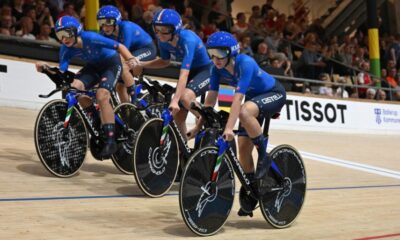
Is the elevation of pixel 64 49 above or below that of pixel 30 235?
above

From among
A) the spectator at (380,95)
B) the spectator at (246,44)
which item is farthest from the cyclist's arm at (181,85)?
the spectator at (380,95)

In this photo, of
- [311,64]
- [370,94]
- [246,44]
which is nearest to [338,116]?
[311,64]

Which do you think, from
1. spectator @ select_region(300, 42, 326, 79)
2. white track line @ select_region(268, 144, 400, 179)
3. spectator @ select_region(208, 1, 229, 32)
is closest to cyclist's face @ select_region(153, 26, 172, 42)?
white track line @ select_region(268, 144, 400, 179)

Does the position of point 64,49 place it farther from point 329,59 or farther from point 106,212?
point 329,59

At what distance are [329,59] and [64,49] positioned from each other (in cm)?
1036

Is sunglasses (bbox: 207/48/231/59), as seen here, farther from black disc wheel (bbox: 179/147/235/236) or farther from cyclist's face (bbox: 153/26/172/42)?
cyclist's face (bbox: 153/26/172/42)

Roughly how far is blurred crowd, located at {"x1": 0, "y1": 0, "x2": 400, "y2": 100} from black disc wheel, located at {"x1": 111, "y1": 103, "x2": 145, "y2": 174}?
432 cm

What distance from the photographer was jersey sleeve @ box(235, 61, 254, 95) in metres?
4.41

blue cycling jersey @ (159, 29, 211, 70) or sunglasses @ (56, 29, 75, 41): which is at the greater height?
sunglasses @ (56, 29, 75, 41)

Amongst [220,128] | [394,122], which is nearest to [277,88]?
[220,128]

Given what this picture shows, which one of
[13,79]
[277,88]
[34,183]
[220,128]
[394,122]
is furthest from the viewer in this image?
[394,122]

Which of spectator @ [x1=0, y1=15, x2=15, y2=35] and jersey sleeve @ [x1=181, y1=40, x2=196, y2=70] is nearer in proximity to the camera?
jersey sleeve @ [x1=181, y1=40, x2=196, y2=70]

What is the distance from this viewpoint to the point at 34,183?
5.51 metres

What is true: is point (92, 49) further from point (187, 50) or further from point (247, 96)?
point (247, 96)
